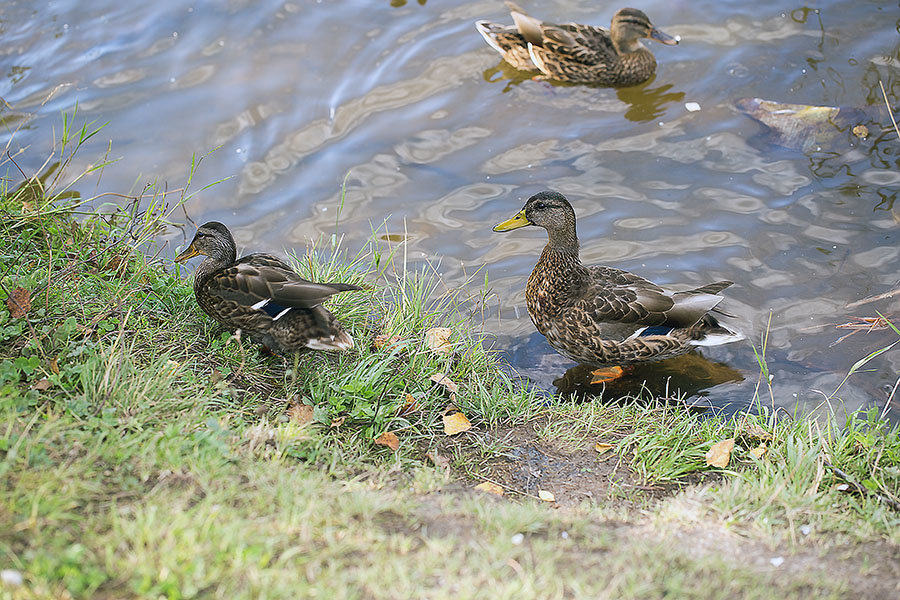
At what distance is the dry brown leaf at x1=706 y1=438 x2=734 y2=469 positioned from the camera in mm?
3812

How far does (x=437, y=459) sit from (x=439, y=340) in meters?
0.92

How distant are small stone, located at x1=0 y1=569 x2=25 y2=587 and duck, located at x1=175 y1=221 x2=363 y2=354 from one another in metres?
1.94

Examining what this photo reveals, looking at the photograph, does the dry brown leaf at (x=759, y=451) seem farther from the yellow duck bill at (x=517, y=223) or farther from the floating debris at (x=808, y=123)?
the floating debris at (x=808, y=123)

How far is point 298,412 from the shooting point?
12.7 ft

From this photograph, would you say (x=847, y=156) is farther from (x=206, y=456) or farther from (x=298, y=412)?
(x=206, y=456)

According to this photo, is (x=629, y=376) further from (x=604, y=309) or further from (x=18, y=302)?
(x=18, y=302)

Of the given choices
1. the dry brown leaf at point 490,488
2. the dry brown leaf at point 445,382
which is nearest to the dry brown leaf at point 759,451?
the dry brown leaf at point 490,488

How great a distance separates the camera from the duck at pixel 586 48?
7.18 m

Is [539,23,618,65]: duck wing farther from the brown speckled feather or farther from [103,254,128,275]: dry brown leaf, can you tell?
[103,254,128,275]: dry brown leaf

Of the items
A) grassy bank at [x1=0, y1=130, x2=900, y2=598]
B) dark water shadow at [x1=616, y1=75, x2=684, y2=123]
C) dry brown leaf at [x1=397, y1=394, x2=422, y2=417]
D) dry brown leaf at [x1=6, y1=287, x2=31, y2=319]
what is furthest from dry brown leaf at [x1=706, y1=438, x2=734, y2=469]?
dark water shadow at [x1=616, y1=75, x2=684, y2=123]

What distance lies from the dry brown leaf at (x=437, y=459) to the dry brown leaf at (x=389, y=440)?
0.52 feet

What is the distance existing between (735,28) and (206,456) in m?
6.57

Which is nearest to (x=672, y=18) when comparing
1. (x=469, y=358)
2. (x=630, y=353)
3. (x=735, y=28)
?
(x=735, y=28)

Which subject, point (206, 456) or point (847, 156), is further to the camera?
point (847, 156)
